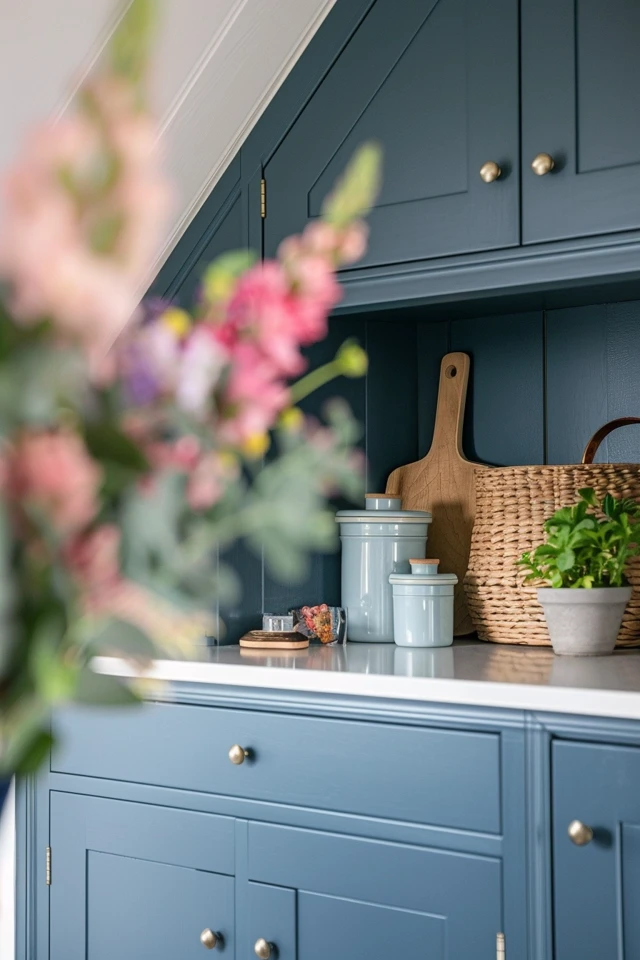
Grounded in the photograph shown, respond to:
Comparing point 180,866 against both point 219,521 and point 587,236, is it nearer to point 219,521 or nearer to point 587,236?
point 587,236

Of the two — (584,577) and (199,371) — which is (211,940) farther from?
(199,371)

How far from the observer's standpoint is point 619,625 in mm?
1843

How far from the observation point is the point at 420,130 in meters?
1.92

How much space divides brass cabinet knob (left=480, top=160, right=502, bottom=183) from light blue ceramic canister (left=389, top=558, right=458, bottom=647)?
669 mm

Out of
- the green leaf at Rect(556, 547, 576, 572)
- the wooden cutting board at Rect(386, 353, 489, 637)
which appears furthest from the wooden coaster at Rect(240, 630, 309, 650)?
the green leaf at Rect(556, 547, 576, 572)

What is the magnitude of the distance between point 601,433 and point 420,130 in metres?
0.64

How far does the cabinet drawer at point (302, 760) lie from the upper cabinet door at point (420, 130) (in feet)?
2.61

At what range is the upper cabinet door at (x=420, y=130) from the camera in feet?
6.01

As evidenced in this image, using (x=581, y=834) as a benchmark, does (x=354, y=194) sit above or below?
above

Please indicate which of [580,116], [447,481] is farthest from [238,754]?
[580,116]

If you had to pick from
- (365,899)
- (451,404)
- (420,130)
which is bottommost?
(365,899)

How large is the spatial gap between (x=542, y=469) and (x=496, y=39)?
738mm

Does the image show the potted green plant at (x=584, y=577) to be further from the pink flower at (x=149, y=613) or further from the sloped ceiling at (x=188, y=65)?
the pink flower at (x=149, y=613)

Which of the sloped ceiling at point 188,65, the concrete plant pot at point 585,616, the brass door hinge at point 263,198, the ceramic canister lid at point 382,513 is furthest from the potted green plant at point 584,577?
the sloped ceiling at point 188,65
